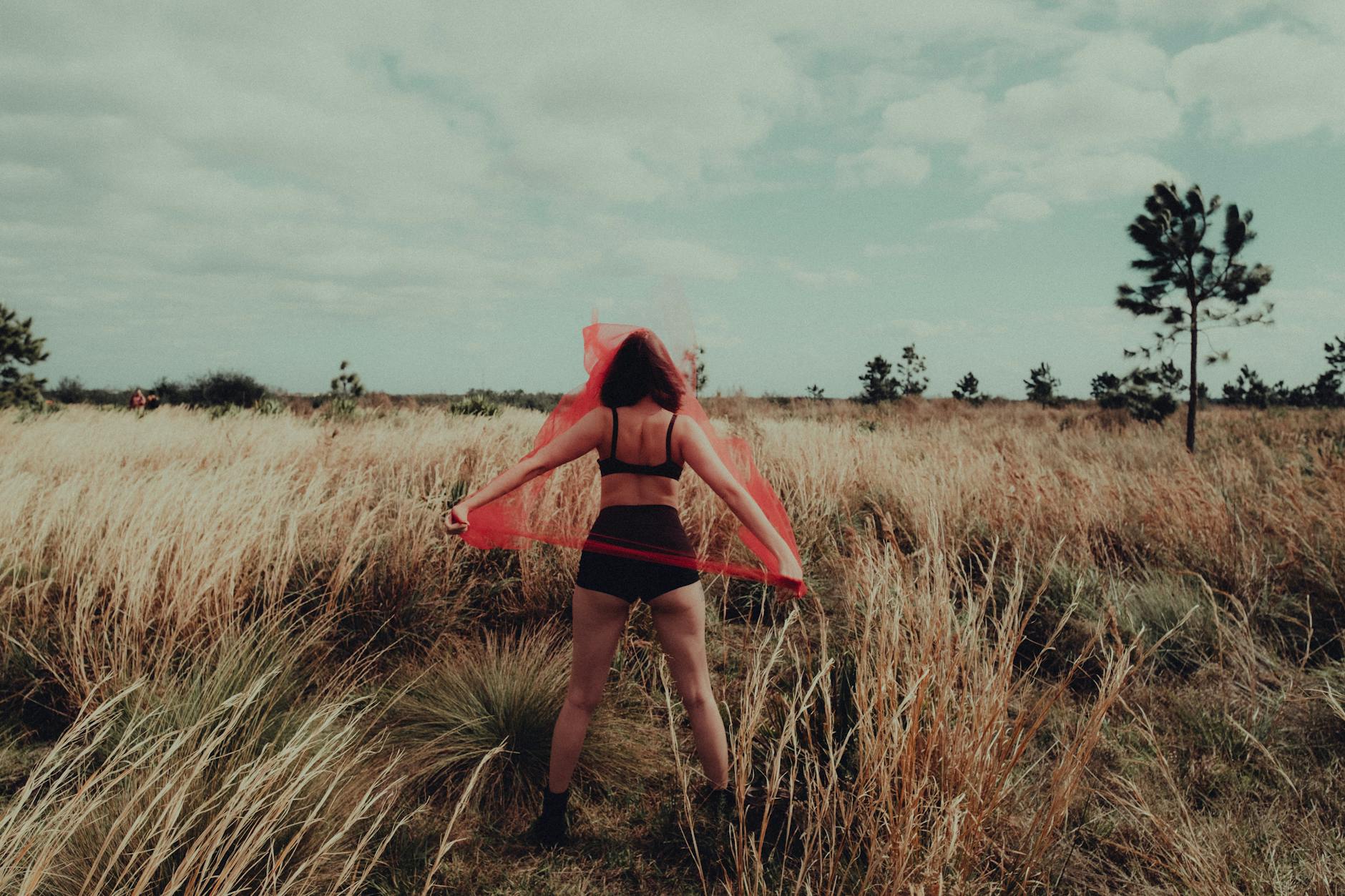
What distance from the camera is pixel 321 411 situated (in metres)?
15.9

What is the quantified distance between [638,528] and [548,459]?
0.44 metres

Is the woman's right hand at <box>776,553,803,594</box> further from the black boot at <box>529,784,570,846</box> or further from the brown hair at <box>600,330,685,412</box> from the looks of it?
the black boot at <box>529,784,570,846</box>

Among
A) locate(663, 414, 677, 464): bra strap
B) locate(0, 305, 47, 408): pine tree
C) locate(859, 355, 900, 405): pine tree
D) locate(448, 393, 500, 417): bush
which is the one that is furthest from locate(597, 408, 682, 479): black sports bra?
locate(859, 355, 900, 405): pine tree

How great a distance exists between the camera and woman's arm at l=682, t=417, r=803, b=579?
7.75 feet

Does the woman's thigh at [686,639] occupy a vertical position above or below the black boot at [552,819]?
above

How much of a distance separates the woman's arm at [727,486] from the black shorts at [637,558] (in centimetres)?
20

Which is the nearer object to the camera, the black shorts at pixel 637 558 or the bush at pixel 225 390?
the black shorts at pixel 637 558

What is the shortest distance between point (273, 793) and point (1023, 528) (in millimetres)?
5358

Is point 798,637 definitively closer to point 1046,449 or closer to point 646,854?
point 646,854

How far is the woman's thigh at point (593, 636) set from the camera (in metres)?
2.44

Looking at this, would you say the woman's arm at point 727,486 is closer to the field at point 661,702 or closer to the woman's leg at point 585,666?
the field at point 661,702

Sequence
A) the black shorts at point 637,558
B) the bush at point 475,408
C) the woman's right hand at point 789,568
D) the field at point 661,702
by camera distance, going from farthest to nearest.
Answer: the bush at point 475,408
the black shorts at point 637,558
the woman's right hand at point 789,568
the field at point 661,702

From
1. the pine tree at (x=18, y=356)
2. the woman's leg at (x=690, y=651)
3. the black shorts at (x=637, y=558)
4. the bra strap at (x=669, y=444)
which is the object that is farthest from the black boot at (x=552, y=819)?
the pine tree at (x=18, y=356)

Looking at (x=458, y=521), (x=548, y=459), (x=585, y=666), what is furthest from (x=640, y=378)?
(x=585, y=666)
